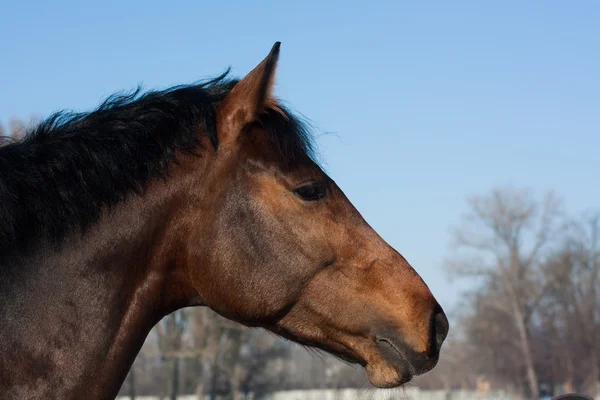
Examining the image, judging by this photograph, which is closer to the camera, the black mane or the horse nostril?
the black mane

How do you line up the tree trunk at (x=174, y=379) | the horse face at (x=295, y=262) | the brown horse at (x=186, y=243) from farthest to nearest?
Answer: the tree trunk at (x=174, y=379) → the horse face at (x=295, y=262) → the brown horse at (x=186, y=243)

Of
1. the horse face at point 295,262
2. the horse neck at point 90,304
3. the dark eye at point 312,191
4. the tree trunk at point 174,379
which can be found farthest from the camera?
the tree trunk at point 174,379

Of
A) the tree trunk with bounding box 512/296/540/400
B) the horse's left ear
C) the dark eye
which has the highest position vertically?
the horse's left ear

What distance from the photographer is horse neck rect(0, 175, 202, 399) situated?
10.6ft

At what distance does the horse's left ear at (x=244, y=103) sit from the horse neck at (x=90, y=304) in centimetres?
45

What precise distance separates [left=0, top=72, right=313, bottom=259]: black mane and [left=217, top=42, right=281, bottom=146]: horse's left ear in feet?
0.20

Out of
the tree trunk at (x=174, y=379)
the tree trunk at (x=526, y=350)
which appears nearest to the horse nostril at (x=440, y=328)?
the tree trunk at (x=174, y=379)

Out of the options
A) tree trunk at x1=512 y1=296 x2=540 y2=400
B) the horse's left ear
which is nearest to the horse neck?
the horse's left ear

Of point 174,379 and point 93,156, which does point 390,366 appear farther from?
point 174,379

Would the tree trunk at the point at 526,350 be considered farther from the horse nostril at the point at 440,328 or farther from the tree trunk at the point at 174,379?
the horse nostril at the point at 440,328

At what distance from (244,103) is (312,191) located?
544mm

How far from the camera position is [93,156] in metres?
3.45

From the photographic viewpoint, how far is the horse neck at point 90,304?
3227 millimetres

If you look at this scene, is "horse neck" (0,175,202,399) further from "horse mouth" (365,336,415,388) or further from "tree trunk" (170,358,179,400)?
"tree trunk" (170,358,179,400)
